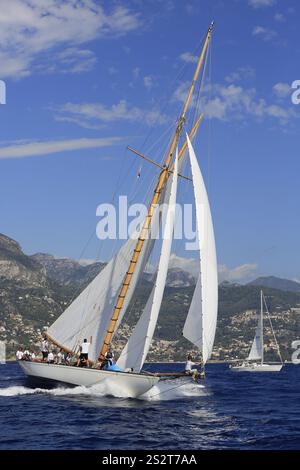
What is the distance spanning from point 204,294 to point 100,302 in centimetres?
1018

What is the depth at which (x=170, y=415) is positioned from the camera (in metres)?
31.4

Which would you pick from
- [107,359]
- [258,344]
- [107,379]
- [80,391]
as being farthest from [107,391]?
[258,344]

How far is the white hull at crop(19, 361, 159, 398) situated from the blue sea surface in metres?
0.62

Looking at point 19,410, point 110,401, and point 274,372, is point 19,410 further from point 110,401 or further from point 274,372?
point 274,372

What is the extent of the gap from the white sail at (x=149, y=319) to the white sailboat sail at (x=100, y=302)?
4.41m

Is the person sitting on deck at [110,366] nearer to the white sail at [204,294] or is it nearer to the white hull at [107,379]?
the white hull at [107,379]

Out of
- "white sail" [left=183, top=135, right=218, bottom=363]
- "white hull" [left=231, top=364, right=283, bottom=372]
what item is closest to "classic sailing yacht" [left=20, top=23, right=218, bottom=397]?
"white sail" [left=183, top=135, right=218, bottom=363]

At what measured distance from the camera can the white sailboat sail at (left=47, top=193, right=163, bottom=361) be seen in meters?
42.7

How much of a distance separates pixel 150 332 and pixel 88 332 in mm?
7798

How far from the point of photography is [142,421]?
1131 inches

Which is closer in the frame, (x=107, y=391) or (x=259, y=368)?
(x=107, y=391)

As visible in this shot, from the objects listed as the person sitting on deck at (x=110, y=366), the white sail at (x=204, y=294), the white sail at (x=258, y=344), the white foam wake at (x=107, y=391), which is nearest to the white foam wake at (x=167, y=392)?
the white foam wake at (x=107, y=391)

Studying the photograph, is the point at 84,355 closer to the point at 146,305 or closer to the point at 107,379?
the point at 107,379
